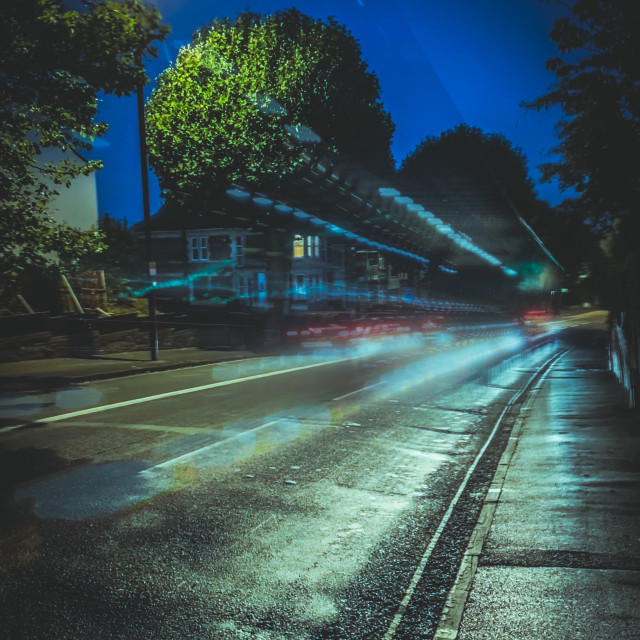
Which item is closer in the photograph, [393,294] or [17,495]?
[17,495]

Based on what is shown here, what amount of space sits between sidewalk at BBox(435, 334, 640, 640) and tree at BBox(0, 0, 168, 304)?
10.4 metres

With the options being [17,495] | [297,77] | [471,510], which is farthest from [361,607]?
[297,77]

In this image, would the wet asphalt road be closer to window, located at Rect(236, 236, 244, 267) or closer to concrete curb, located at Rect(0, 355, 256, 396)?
concrete curb, located at Rect(0, 355, 256, 396)

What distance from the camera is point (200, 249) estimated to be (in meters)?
48.6

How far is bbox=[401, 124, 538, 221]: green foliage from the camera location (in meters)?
51.5

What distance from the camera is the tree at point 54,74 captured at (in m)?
10.5

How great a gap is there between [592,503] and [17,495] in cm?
573

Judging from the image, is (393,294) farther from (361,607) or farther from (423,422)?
(361,607)

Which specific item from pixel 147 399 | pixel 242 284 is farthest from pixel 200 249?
pixel 147 399

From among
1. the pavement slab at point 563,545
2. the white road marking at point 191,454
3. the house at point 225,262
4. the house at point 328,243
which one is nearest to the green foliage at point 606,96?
the pavement slab at point 563,545

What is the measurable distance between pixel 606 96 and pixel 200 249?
42.1m

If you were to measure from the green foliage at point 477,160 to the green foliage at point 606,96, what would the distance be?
4071 centimetres

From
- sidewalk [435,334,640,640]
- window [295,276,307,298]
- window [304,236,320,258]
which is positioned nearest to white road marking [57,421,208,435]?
sidewalk [435,334,640,640]

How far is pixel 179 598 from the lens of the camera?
12.2ft
